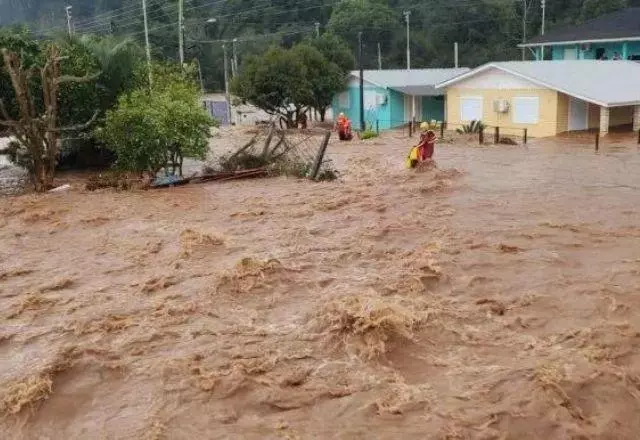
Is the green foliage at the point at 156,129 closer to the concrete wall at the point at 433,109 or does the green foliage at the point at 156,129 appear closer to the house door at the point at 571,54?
the concrete wall at the point at 433,109

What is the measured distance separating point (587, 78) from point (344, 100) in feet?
48.5

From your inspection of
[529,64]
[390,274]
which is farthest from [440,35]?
[390,274]

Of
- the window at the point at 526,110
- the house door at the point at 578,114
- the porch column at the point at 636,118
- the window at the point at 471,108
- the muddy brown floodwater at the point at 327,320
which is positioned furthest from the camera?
the window at the point at 471,108

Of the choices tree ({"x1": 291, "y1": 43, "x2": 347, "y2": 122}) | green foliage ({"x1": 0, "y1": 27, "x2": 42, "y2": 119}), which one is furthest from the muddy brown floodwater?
tree ({"x1": 291, "y1": 43, "x2": 347, "y2": 122})

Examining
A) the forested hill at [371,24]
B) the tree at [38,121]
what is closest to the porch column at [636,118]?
the tree at [38,121]

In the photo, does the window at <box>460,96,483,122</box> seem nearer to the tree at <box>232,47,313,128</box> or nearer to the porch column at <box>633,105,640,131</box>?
the porch column at <box>633,105,640,131</box>

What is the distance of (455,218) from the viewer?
551 inches

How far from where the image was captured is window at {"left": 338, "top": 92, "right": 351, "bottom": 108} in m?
42.3

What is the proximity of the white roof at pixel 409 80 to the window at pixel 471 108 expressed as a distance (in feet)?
12.4

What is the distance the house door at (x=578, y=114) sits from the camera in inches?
1203

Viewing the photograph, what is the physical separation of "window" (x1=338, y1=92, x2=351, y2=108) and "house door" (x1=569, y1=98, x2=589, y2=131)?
1471 centimetres

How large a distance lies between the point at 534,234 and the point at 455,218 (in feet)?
6.13

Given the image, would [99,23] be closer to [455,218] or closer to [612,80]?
[612,80]

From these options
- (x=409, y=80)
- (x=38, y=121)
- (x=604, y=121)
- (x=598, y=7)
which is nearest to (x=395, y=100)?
(x=409, y=80)
